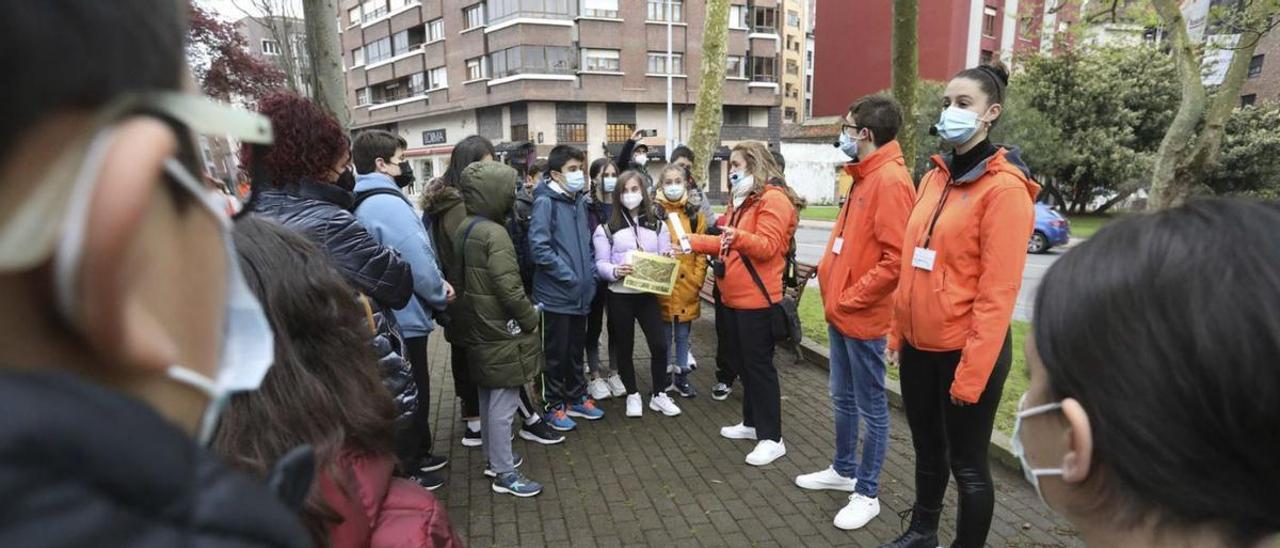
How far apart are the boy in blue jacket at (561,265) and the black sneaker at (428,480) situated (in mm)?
979

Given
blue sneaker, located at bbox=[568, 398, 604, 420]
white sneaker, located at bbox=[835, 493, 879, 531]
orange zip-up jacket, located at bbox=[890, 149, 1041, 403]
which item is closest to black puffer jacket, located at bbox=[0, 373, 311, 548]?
orange zip-up jacket, located at bbox=[890, 149, 1041, 403]

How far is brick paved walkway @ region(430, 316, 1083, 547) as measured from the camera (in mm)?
3492

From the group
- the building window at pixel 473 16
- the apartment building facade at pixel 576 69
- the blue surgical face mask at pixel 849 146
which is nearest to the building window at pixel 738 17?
the apartment building facade at pixel 576 69

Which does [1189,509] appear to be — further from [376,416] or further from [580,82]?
[580,82]

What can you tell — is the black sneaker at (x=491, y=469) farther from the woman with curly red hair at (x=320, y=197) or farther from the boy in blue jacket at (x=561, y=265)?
the woman with curly red hair at (x=320, y=197)

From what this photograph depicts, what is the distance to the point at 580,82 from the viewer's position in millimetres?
37812

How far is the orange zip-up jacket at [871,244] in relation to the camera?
11.0 feet

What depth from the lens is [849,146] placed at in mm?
3746

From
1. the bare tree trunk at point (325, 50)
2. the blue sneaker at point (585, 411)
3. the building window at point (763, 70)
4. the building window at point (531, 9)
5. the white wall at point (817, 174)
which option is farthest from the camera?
the building window at point (763, 70)

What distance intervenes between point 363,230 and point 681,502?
2235 millimetres

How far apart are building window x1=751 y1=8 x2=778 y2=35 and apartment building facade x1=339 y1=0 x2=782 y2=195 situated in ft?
0.20

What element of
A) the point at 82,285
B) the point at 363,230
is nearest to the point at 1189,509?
the point at 82,285

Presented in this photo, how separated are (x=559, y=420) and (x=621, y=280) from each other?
1115mm

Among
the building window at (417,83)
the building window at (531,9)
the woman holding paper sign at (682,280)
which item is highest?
the building window at (531,9)
